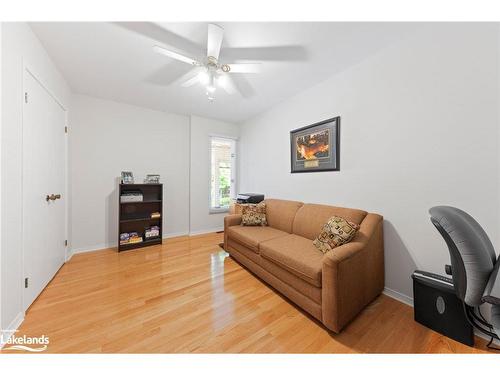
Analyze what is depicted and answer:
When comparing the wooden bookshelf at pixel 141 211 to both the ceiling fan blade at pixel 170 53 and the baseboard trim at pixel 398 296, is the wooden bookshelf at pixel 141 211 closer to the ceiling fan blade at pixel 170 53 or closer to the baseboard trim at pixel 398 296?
the ceiling fan blade at pixel 170 53

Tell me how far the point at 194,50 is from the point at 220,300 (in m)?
2.57

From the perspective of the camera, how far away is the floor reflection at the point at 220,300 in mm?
1504

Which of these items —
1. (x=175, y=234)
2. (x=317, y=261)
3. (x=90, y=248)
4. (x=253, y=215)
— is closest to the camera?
(x=317, y=261)

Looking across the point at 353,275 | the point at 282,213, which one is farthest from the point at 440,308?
the point at 282,213

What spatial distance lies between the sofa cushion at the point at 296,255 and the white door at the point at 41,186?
87.8 inches

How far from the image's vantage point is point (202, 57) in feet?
6.63

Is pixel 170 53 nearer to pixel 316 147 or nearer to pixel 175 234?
pixel 316 147

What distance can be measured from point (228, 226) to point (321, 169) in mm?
1612

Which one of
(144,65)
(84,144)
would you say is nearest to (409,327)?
(144,65)

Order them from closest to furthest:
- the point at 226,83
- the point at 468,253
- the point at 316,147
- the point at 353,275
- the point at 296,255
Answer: the point at 468,253, the point at 353,275, the point at 296,255, the point at 226,83, the point at 316,147

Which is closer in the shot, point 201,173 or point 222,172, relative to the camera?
point 201,173

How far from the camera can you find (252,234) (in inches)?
95.3
